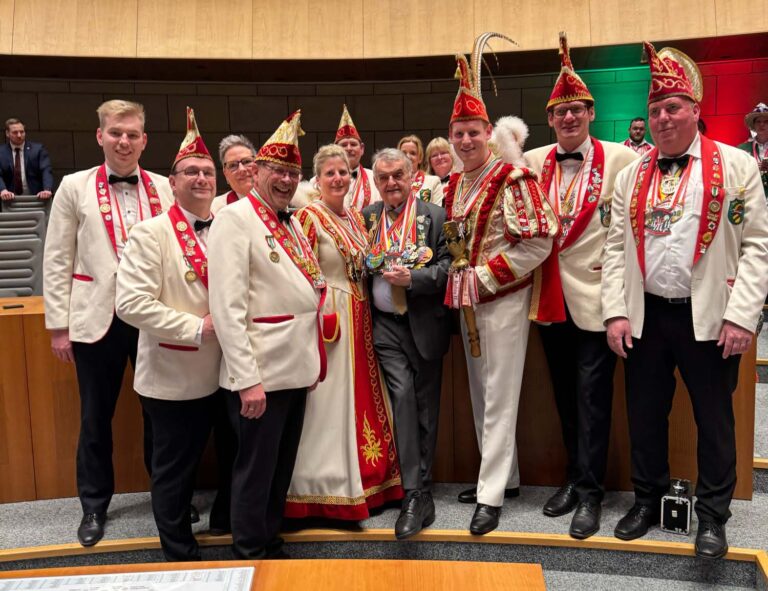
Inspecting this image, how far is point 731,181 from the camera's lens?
2383mm

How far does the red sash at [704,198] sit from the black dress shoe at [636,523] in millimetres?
928

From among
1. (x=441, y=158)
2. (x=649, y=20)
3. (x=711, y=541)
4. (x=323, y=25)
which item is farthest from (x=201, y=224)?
(x=649, y=20)

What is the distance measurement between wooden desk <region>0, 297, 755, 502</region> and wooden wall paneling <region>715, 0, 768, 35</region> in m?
4.87

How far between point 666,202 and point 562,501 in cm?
129

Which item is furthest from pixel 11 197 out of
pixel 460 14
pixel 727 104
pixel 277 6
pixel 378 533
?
pixel 727 104

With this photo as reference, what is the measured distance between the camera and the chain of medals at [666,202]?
2.43m

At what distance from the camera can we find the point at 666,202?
2455 millimetres

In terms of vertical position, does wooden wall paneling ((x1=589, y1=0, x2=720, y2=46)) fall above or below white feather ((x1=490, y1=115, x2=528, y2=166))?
above

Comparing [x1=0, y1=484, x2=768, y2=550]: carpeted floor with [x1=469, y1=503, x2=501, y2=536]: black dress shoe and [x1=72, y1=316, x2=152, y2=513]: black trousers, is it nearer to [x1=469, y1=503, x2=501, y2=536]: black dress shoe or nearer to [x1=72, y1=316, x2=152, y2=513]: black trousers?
[x1=469, y1=503, x2=501, y2=536]: black dress shoe

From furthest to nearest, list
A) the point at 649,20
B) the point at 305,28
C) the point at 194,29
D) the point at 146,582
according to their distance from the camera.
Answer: the point at 305,28 < the point at 194,29 < the point at 649,20 < the point at 146,582

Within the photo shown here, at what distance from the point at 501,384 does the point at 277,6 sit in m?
5.62

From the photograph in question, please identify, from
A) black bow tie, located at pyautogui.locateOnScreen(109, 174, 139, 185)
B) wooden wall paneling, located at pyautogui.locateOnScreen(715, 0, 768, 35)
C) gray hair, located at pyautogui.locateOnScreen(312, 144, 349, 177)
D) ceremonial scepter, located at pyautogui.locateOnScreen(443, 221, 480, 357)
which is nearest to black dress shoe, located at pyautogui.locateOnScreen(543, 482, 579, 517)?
ceremonial scepter, located at pyautogui.locateOnScreen(443, 221, 480, 357)

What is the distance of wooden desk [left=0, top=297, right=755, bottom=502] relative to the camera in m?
3.10

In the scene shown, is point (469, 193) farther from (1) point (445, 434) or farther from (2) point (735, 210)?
(1) point (445, 434)
